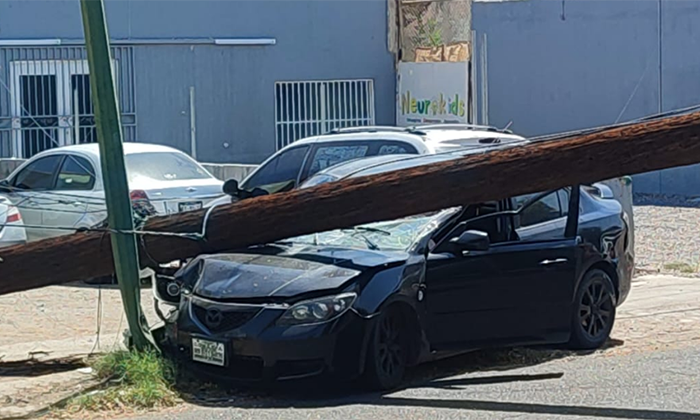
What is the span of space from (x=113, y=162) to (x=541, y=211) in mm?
3667

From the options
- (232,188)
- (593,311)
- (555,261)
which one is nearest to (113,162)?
(555,261)

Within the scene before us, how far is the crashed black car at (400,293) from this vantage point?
27.3ft

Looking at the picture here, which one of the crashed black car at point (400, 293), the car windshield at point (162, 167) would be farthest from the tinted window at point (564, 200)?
the car windshield at point (162, 167)

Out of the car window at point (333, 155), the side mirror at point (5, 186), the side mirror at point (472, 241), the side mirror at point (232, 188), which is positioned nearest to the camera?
the side mirror at point (472, 241)

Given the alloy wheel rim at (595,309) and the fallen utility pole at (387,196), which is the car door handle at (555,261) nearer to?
the alloy wheel rim at (595,309)

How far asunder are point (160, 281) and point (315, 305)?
6.60 feet

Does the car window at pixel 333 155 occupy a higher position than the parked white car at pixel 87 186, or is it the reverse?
the car window at pixel 333 155

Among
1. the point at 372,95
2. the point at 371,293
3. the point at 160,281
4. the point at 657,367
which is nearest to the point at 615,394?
the point at 657,367

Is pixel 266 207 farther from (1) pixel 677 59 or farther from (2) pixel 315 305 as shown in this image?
(1) pixel 677 59

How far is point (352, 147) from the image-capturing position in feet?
46.0

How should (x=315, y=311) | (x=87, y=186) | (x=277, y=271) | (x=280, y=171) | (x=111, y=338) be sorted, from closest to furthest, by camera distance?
(x=315, y=311), (x=277, y=271), (x=111, y=338), (x=280, y=171), (x=87, y=186)

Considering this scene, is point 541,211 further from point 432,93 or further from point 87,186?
point 432,93

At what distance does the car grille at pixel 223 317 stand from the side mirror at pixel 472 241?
5.79 ft

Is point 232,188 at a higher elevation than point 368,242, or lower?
higher
